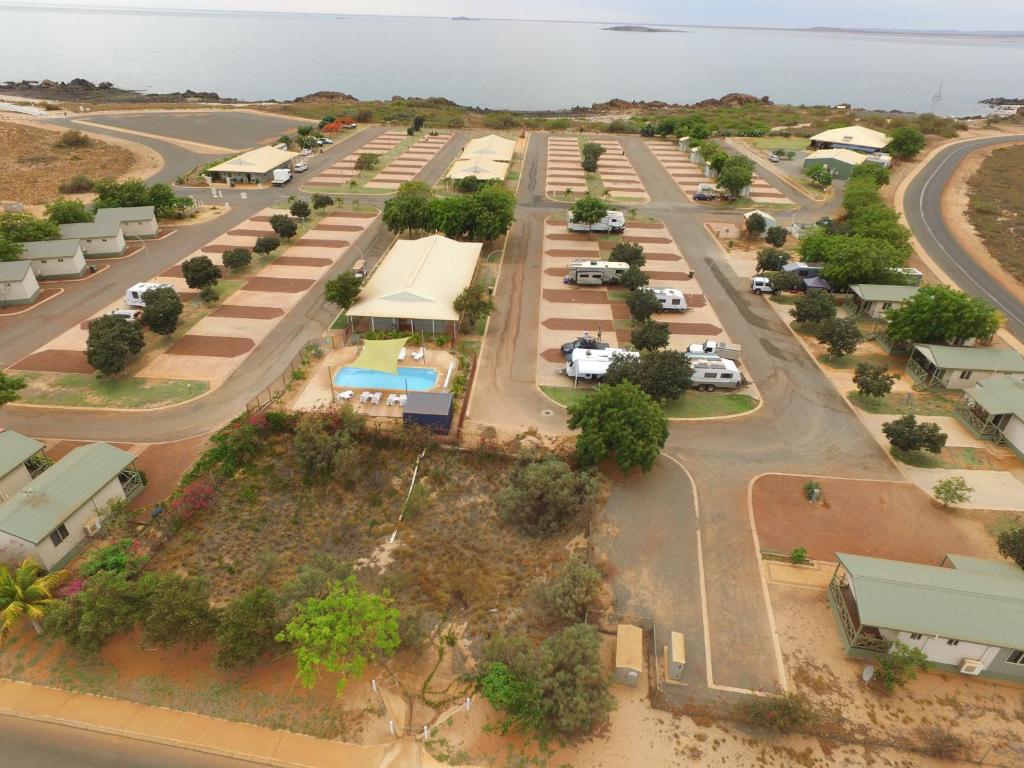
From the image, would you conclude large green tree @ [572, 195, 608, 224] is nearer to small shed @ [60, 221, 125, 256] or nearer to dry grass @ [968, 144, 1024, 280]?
dry grass @ [968, 144, 1024, 280]

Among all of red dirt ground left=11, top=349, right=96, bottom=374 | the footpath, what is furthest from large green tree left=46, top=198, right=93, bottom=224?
the footpath

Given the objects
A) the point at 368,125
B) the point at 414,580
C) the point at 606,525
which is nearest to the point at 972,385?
the point at 606,525

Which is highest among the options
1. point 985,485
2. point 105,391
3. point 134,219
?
point 134,219

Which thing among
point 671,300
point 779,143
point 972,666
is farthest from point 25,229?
point 779,143

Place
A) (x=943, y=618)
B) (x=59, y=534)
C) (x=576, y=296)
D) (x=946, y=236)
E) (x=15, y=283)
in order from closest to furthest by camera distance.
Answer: (x=943, y=618), (x=59, y=534), (x=15, y=283), (x=576, y=296), (x=946, y=236)

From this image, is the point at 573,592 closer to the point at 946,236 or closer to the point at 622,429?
the point at 622,429

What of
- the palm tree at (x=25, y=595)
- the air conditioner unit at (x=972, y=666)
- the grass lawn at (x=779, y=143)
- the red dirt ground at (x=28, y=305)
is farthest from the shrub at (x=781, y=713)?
the grass lawn at (x=779, y=143)
